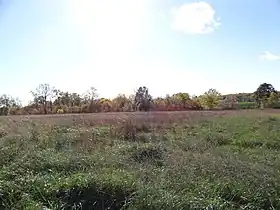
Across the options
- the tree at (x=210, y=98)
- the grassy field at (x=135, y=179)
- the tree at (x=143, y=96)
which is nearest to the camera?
the grassy field at (x=135, y=179)

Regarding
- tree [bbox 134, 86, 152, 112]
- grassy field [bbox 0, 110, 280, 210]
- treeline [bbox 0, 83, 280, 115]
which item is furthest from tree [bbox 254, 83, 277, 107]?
grassy field [bbox 0, 110, 280, 210]

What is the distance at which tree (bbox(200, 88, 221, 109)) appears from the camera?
170 feet

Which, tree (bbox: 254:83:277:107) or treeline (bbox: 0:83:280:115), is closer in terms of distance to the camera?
treeline (bbox: 0:83:280:115)

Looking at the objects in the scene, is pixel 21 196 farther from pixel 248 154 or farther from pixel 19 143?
pixel 248 154

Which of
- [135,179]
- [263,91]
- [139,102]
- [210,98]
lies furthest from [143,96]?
[135,179]

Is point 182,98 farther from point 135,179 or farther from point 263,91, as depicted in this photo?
point 135,179

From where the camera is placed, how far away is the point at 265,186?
4637 mm

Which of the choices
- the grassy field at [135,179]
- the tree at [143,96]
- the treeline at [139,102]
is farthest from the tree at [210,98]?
the grassy field at [135,179]

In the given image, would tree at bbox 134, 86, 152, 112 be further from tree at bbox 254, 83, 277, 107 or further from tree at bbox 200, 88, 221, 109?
tree at bbox 254, 83, 277, 107

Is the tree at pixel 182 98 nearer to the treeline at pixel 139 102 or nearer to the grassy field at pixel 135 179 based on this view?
the treeline at pixel 139 102

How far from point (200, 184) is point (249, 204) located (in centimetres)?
73

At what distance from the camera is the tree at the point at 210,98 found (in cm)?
5188

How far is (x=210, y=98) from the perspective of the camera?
5388cm

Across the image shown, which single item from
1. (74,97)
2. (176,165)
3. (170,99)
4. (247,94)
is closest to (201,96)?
(247,94)
